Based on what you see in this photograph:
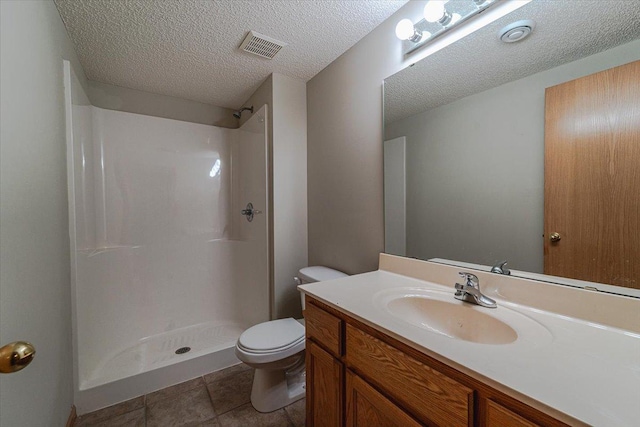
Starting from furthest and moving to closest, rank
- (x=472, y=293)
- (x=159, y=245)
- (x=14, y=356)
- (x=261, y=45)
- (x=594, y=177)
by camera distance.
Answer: (x=159, y=245), (x=261, y=45), (x=472, y=293), (x=594, y=177), (x=14, y=356)

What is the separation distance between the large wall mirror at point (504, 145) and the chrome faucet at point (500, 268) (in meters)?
0.02

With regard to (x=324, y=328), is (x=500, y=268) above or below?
above

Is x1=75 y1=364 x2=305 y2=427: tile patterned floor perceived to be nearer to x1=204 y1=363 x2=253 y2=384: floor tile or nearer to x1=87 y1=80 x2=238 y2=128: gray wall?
x1=204 y1=363 x2=253 y2=384: floor tile

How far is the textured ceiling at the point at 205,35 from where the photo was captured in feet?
4.29

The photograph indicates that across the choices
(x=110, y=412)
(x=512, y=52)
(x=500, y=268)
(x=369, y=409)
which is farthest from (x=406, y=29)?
(x=110, y=412)

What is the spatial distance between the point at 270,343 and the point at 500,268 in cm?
122

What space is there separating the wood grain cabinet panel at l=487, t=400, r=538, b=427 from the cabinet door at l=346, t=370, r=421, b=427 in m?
0.21

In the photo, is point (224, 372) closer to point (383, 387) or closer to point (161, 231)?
point (161, 231)

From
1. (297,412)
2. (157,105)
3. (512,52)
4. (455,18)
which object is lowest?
(297,412)

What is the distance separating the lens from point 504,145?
3.27 ft

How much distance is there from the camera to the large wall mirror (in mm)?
759

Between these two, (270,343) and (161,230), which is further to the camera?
(161,230)

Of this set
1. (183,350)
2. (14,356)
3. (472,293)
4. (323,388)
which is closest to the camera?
(14,356)

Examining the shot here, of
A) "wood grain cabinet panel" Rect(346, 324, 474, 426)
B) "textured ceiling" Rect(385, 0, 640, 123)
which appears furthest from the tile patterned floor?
"textured ceiling" Rect(385, 0, 640, 123)
